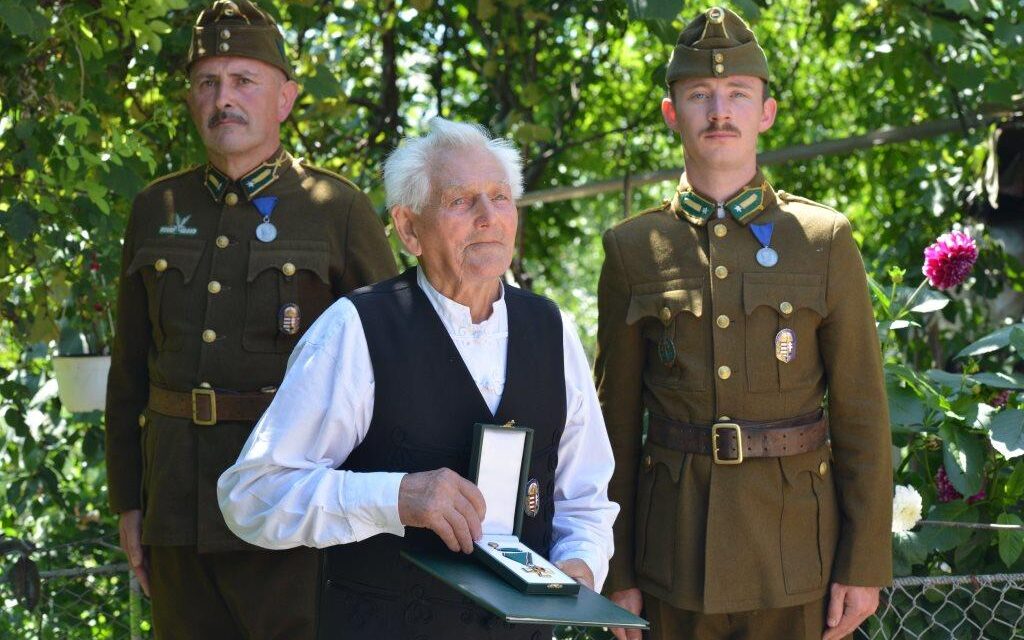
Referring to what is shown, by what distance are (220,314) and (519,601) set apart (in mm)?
1431

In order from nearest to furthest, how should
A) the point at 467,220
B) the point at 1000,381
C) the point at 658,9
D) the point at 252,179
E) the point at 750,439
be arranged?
the point at 467,220, the point at 750,439, the point at 252,179, the point at 1000,381, the point at 658,9

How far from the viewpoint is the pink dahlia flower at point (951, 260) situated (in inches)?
140

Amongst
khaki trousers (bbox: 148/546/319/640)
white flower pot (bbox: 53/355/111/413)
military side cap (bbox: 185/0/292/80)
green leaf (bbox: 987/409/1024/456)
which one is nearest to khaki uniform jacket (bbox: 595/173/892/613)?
green leaf (bbox: 987/409/1024/456)

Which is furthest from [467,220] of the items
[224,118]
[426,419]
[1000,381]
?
[1000,381]

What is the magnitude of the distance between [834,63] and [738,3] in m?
3.84

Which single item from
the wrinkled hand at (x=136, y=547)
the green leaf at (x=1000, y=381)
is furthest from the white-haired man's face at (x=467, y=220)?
the green leaf at (x=1000, y=381)

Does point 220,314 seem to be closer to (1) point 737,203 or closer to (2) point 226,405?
(2) point 226,405

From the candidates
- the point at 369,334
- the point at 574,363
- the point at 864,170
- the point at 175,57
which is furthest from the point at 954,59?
the point at 369,334

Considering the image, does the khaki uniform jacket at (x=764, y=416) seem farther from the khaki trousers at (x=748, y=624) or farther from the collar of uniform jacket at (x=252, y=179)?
the collar of uniform jacket at (x=252, y=179)

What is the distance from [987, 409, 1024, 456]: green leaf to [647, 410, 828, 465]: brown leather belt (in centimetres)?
60

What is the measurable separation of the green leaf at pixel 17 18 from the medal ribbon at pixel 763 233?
1.77m

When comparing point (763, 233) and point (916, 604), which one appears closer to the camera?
point (763, 233)

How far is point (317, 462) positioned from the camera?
2.17 meters

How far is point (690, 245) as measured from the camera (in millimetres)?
3047
